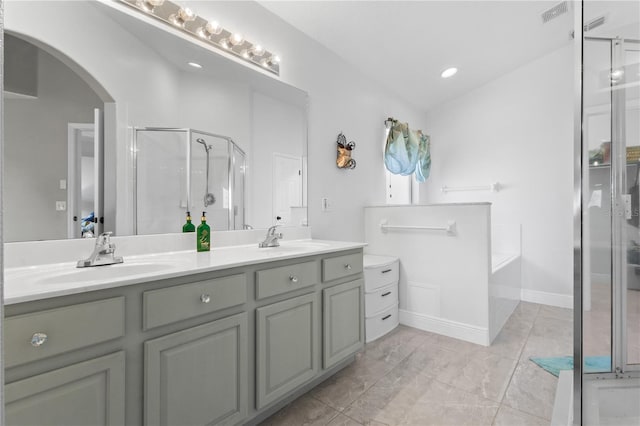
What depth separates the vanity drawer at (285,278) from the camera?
140 centimetres

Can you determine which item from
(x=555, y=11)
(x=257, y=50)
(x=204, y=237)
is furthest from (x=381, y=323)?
(x=555, y=11)

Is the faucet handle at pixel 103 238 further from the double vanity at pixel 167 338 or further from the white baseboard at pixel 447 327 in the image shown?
the white baseboard at pixel 447 327

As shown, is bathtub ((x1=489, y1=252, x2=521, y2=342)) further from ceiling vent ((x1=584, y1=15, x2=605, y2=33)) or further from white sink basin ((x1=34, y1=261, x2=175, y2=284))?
white sink basin ((x1=34, y1=261, x2=175, y2=284))

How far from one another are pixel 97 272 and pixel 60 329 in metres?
0.37

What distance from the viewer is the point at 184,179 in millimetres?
1669

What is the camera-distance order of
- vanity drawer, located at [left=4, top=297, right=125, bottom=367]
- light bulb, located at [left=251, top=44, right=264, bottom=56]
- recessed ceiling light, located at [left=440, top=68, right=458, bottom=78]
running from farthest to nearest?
1. recessed ceiling light, located at [left=440, top=68, right=458, bottom=78]
2. light bulb, located at [left=251, top=44, right=264, bottom=56]
3. vanity drawer, located at [left=4, top=297, right=125, bottom=367]

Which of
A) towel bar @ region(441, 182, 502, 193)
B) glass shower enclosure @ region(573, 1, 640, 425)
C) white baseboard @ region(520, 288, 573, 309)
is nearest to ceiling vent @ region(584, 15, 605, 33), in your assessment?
glass shower enclosure @ region(573, 1, 640, 425)

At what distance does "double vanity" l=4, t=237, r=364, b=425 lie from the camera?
0.84 m

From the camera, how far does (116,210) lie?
1.43 metres

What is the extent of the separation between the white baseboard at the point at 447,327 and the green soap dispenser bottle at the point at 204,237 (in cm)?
196

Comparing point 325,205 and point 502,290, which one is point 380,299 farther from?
point 502,290

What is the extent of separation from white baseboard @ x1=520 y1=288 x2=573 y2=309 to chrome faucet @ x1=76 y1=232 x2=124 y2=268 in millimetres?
4073

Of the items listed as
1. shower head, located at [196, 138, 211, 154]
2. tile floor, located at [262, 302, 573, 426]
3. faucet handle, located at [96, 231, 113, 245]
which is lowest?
tile floor, located at [262, 302, 573, 426]

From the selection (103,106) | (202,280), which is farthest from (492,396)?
(103,106)
